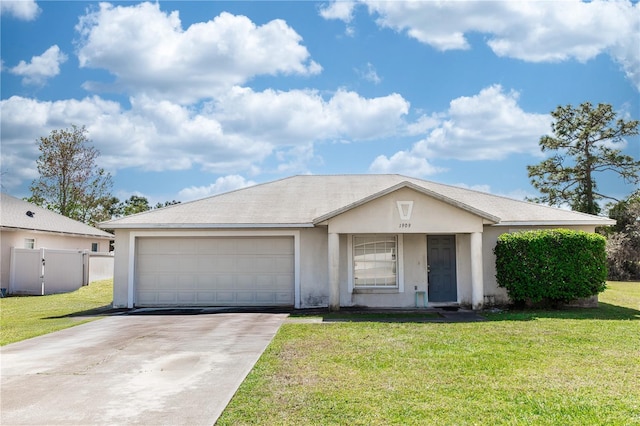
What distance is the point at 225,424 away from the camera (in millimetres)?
5691

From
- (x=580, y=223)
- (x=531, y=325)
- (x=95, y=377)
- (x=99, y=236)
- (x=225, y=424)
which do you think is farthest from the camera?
(x=99, y=236)

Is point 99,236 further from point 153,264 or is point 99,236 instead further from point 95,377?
point 95,377

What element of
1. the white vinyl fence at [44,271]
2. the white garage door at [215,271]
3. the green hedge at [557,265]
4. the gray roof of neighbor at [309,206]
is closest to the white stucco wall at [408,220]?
the gray roof of neighbor at [309,206]

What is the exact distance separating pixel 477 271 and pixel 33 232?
19458 mm

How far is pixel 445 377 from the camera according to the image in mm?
7504

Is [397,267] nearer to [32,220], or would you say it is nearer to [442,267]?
[442,267]

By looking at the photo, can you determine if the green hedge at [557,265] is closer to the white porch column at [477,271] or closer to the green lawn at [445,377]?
the white porch column at [477,271]

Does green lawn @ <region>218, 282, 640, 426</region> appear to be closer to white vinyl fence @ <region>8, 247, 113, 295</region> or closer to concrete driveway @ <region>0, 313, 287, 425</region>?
concrete driveway @ <region>0, 313, 287, 425</region>

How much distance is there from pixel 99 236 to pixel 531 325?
978 inches

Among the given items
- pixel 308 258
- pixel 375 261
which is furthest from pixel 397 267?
pixel 308 258

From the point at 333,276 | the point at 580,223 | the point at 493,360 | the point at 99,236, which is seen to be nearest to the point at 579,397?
the point at 493,360

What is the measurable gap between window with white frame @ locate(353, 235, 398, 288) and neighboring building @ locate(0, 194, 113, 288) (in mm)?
15437

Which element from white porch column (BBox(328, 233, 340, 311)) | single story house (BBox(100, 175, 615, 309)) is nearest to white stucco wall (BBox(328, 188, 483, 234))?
single story house (BBox(100, 175, 615, 309))

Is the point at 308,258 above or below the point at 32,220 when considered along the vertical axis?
below
